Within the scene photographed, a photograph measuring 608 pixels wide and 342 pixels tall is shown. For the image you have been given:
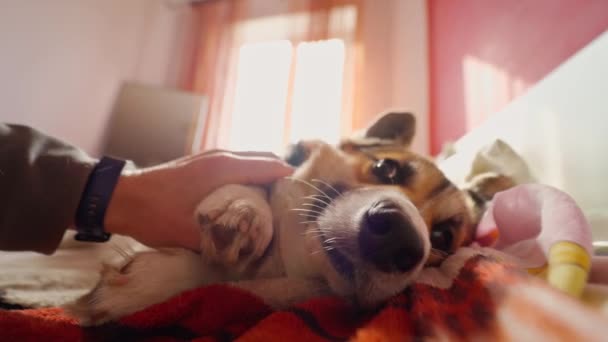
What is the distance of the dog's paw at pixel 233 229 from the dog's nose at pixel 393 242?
205mm

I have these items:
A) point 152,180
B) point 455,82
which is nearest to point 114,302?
point 152,180

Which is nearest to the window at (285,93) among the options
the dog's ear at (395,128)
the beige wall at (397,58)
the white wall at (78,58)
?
the beige wall at (397,58)

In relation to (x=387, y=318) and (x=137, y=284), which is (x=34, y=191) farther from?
(x=387, y=318)

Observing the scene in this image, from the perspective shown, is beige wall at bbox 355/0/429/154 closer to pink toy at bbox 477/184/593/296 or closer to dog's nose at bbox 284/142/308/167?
dog's nose at bbox 284/142/308/167

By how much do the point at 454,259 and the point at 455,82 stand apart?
71.5 inches

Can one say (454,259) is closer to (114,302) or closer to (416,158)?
(416,158)

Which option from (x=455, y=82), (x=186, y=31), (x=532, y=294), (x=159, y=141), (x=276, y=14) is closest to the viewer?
(x=532, y=294)

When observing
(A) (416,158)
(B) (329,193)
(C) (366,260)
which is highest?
(A) (416,158)

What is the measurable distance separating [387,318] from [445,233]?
52cm

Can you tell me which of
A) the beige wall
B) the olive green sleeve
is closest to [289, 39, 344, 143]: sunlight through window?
the beige wall

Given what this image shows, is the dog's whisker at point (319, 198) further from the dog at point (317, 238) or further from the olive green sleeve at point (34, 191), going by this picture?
the olive green sleeve at point (34, 191)

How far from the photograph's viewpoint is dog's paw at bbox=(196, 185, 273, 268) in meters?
0.63

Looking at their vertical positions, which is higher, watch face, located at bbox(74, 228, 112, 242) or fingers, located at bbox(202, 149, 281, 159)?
fingers, located at bbox(202, 149, 281, 159)

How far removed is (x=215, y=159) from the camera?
2.87 ft
